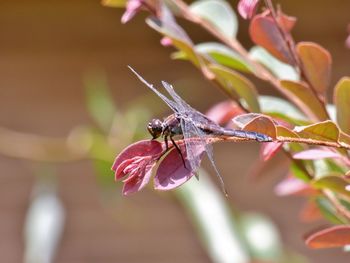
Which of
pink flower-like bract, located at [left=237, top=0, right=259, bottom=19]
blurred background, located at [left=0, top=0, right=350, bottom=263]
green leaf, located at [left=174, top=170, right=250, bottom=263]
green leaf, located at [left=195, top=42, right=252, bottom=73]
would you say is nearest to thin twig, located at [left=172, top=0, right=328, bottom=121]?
green leaf, located at [left=195, top=42, right=252, bottom=73]

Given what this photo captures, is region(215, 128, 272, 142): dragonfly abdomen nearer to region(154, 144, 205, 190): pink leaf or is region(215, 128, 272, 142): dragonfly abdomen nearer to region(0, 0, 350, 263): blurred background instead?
region(154, 144, 205, 190): pink leaf

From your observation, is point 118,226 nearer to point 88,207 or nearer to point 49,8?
point 88,207

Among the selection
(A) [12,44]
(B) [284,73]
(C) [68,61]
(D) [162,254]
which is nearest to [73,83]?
(C) [68,61]

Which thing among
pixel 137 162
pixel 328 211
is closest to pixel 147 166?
pixel 137 162

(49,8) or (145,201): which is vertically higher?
(49,8)

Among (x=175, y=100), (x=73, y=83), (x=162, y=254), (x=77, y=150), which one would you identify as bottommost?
(x=162, y=254)

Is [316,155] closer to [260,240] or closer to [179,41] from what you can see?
[179,41]
